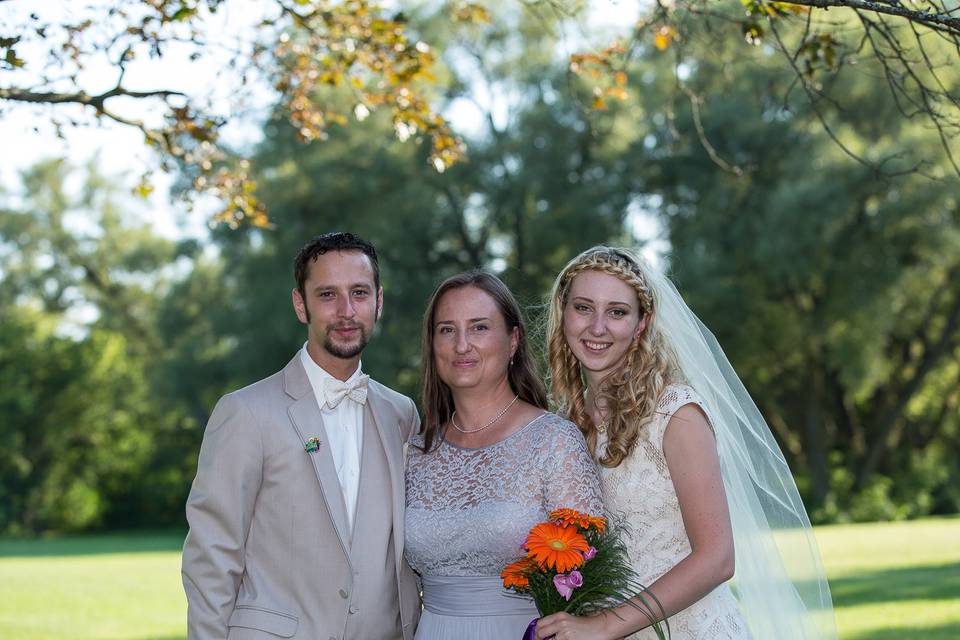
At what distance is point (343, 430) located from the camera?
4367 mm

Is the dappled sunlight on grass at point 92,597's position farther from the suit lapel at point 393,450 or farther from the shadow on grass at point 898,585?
the suit lapel at point 393,450

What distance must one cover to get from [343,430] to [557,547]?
124 centimetres

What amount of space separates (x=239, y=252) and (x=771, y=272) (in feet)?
45.0

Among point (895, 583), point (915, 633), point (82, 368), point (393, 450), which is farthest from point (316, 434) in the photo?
point (82, 368)

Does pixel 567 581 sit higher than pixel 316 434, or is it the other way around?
pixel 316 434

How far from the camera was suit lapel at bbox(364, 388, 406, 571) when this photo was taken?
422cm

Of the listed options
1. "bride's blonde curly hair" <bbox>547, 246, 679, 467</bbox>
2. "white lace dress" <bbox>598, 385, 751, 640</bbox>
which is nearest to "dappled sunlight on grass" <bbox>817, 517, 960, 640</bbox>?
"white lace dress" <bbox>598, 385, 751, 640</bbox>

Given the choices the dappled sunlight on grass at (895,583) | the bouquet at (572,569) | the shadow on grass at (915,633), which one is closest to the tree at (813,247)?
the dappled sunlight on grass at (895,583)

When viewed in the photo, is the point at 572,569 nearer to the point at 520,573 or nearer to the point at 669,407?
the point at 520,573

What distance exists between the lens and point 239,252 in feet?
93.9

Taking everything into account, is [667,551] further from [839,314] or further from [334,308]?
[839,314]

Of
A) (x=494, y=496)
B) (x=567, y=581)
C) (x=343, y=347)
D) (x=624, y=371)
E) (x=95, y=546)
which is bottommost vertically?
(x=95, y=546)

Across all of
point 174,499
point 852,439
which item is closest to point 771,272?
point 852,439

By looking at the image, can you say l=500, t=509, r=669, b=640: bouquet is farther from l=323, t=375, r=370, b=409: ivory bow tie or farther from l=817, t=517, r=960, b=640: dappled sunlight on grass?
l=817, t=517, r=960, b=640: dappled sunlight on grass
